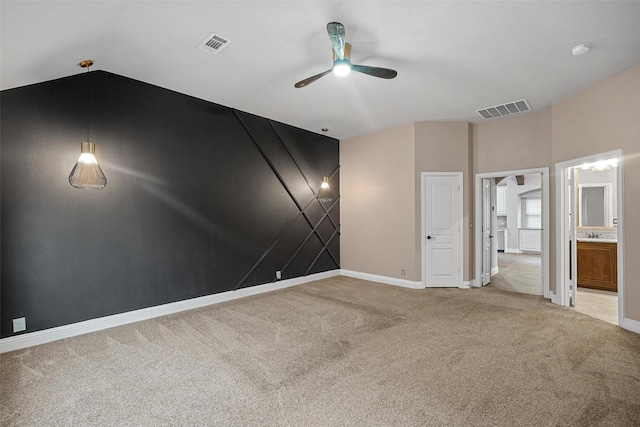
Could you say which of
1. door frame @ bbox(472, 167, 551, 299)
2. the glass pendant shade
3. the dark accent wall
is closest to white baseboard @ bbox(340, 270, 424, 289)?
door frame @ bbox(472, 167, 551, 299)

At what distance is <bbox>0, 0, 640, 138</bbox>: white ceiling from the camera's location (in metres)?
2.56

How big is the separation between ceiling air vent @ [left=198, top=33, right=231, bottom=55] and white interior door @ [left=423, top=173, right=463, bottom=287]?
159 inches

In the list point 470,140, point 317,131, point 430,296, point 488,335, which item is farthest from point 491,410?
point 317,131

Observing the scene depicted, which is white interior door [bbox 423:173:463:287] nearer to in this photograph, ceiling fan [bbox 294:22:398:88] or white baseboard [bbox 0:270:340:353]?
white baseboard [bbox 0:270:340:353]

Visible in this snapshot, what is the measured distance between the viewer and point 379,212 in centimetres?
625

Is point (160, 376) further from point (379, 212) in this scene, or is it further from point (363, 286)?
point (379, 212)

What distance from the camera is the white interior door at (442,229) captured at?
5668 millimetres

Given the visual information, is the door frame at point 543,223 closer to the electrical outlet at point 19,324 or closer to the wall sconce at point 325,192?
the wall sconce at point 325,192

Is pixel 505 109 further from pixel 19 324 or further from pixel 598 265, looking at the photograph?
pixel 19 324

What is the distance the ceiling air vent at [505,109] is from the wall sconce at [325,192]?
2.94 m

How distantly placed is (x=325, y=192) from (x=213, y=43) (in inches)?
138

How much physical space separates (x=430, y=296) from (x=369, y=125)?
10.9 ft

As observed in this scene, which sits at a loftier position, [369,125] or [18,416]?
[369,125]

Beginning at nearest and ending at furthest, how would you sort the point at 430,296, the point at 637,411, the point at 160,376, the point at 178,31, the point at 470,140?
the point at 637,411 → the point at 160,376 → the point at 178,31 → the point at 430,296 → the point at 470,140
